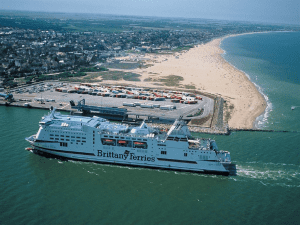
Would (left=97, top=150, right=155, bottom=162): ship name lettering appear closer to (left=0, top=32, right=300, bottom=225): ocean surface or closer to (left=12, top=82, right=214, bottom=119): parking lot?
(left=0, top=32, right=300, bottom=225): ocean surface

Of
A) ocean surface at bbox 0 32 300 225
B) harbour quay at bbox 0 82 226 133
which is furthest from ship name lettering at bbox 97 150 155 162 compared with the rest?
harbour quay at bbox 0 82 226 133

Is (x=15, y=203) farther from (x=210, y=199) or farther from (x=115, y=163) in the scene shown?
(x=210, y=199)

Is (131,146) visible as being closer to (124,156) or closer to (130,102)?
(124,156)

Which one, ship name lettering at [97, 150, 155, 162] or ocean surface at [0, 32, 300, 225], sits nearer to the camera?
ocean surface at [0, 32, 300, 225]

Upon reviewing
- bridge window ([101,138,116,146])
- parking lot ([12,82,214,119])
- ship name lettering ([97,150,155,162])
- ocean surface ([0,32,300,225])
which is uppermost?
bridge window ([101,138,116,146])

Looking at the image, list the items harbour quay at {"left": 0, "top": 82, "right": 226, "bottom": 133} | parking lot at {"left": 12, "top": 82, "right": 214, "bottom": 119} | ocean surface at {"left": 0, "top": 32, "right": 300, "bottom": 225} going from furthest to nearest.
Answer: parking lot at {"left": 12, "top": 82, "right": 214, "bottom": 119} → harbour quay at {"left": 0, "top": 82, "right": 226, "bottom": 133} → ocean surface at {"left": 0, "top": 32, "right": 300, "bottom": 225}

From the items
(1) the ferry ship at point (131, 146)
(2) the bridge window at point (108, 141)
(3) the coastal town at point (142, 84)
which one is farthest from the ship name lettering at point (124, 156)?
(3) the coastal town at point (142, 84)

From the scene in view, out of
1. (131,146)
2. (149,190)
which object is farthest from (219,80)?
(149,190)
